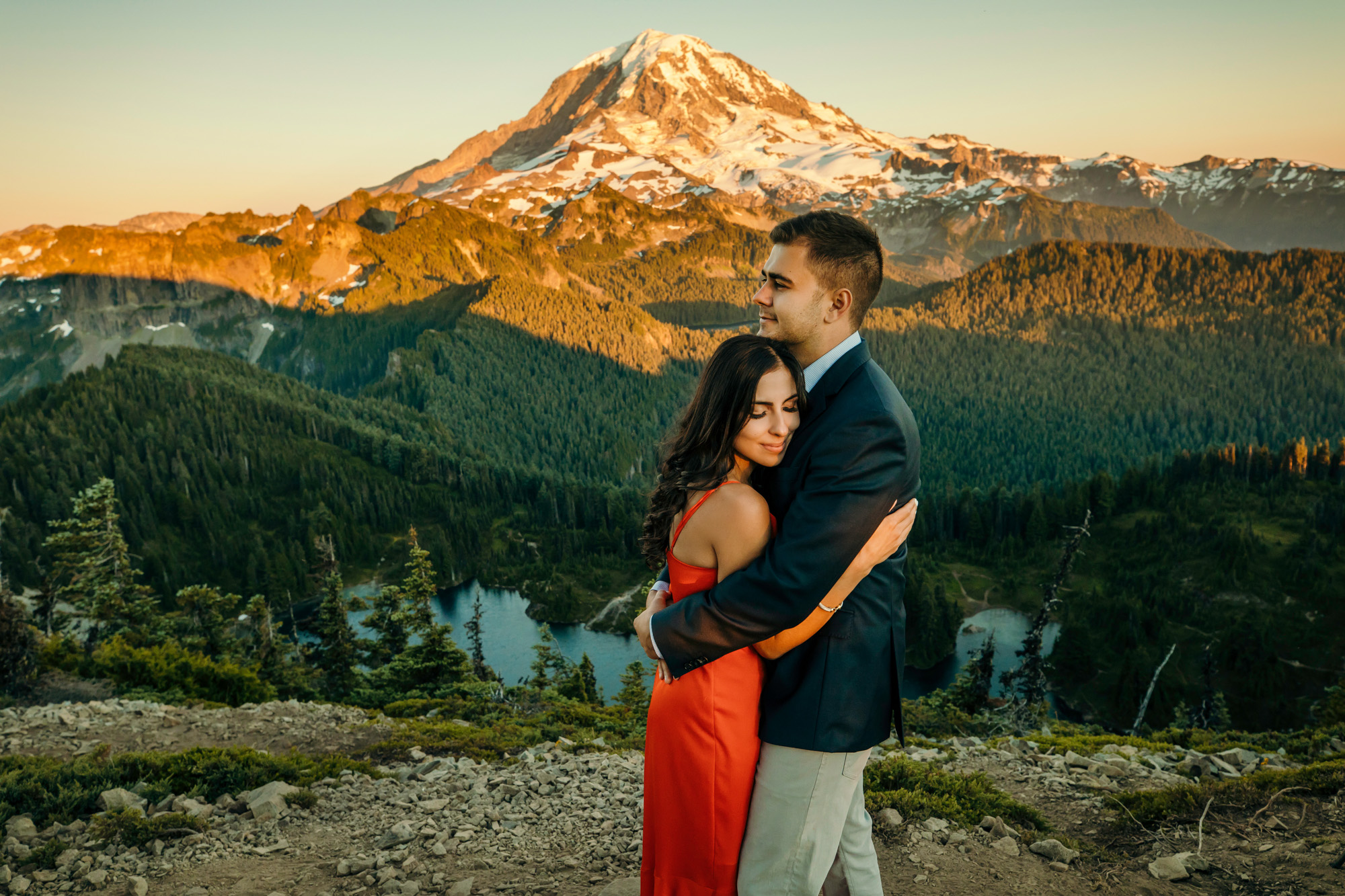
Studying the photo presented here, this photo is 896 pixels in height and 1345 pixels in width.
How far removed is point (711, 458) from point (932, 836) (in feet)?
20.8

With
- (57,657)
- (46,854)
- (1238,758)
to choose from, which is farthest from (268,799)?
(57,657)

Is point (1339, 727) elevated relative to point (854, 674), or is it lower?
lower

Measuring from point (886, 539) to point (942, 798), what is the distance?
6.30m

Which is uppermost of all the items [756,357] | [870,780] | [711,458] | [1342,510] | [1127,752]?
[756,357]

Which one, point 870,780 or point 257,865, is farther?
point 870,780

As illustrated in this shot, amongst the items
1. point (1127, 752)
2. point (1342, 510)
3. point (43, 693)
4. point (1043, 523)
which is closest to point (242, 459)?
point (43, 693)

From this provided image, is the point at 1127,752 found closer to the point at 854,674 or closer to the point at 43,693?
the point at 854,674

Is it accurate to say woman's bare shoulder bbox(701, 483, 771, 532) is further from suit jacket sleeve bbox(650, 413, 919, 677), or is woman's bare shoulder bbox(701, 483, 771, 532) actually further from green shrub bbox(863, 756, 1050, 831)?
green shrub bbox(863, 756, 1050, 831)

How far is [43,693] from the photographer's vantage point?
19656mm

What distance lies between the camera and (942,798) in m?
8.82

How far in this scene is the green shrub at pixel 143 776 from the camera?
9438mm

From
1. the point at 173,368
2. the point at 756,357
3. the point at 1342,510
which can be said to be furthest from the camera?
the point at 173,368

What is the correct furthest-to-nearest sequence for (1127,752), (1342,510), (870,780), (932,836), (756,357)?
(1342,510) < (1127,752) < (870,780) < (932,836) < (756,357)

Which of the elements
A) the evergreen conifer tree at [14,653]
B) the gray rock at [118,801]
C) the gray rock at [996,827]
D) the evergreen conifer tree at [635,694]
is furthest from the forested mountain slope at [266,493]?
the gray rock at [996,827]
